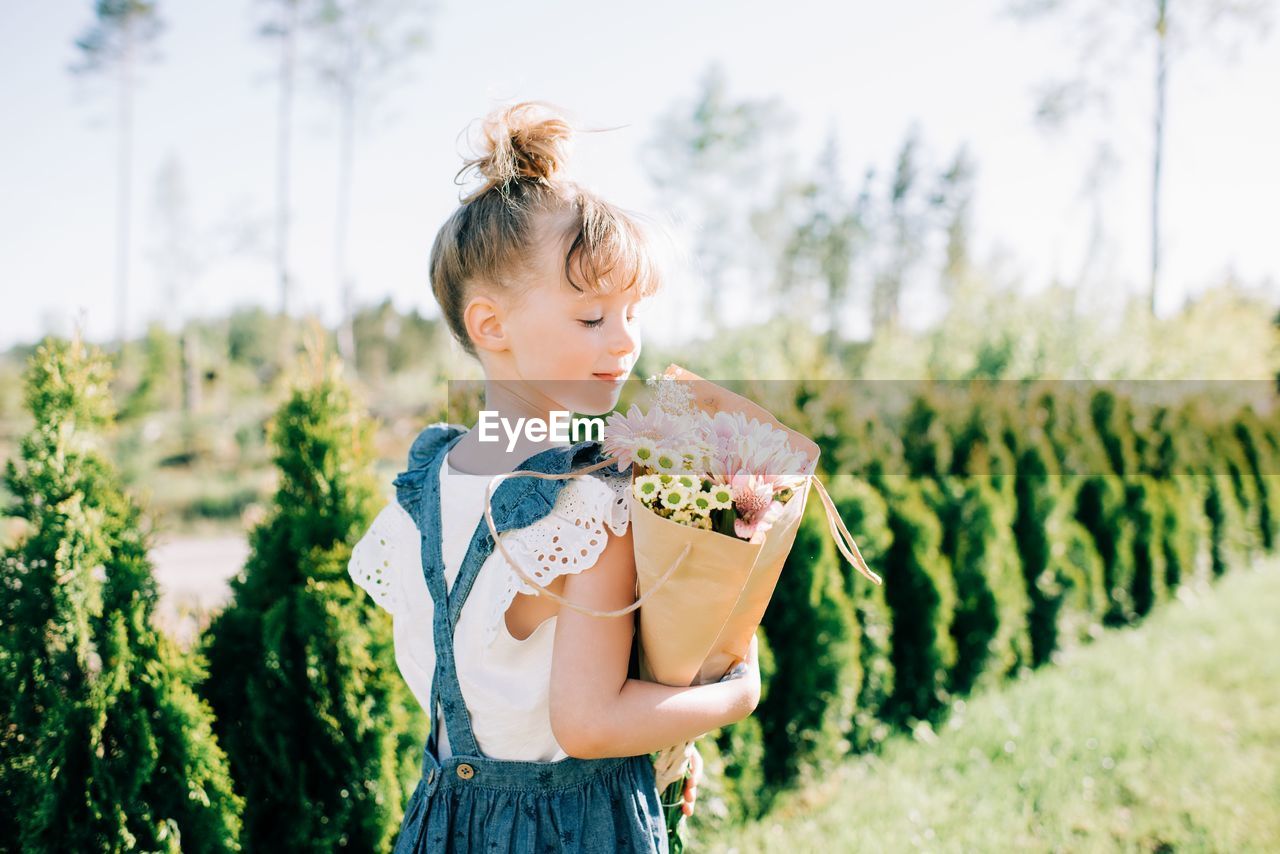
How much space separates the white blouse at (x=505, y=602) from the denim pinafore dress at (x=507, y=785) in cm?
2

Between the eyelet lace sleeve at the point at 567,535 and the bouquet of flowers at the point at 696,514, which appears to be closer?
the bouquet of flowers at the point at 696,514

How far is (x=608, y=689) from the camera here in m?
1.24

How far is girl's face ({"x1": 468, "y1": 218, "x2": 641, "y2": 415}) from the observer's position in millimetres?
1390

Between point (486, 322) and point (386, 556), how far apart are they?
51 cm

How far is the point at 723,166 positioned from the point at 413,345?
66.2ft

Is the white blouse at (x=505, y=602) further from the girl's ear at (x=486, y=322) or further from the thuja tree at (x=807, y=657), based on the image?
the thuja tree at (x=807, y=657)

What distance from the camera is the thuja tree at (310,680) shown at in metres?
2.43

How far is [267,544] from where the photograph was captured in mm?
2568

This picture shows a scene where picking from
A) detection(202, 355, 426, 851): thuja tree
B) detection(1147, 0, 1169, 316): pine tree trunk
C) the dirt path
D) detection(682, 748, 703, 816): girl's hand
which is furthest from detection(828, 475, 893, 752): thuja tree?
detection(1147, 0, 1169, 316): pine tree trunk

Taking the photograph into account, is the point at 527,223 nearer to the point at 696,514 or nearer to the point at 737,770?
the point at 696,514

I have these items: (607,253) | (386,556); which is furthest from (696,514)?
(386,556)

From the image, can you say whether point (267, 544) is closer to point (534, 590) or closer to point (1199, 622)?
point (534, 590)

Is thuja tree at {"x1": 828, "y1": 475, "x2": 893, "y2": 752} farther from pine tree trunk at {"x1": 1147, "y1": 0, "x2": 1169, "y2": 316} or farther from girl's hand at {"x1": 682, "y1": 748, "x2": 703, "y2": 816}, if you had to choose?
pine tree trunk at {"x1": 1147, "y1": 0, "x2": 1169, "y2": 316}

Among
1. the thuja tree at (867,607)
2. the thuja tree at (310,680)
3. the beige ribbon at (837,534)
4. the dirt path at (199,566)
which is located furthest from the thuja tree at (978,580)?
the dirt path at (199,566)
